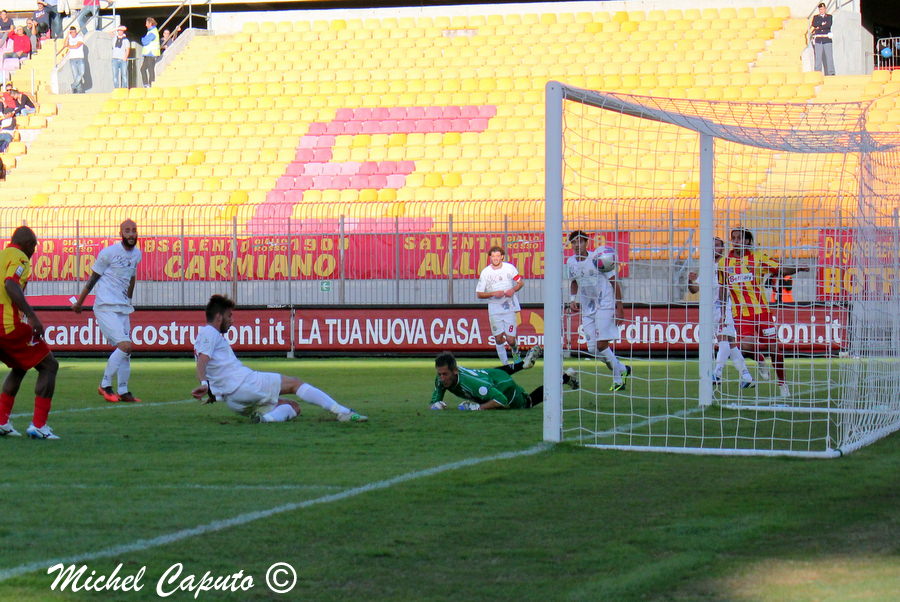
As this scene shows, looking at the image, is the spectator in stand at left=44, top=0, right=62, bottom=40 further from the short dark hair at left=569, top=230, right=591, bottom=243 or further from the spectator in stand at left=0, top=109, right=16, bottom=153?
the short dark hair at left=569, top=230, right=591, bottom=243

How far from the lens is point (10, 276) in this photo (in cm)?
973

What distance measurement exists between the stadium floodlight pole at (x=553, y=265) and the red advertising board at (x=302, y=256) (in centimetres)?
1357

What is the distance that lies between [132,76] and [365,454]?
32199 mm

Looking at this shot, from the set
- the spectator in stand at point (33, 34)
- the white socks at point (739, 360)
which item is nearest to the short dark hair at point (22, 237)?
the white socks at point (739, 360)

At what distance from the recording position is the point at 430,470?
7.95 meters

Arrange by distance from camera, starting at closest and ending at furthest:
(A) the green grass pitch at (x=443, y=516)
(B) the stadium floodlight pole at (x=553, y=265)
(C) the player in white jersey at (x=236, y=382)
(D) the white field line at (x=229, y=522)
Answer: (A) the green grass pitch at (x=443, y=516) < (D) the white field line at (x=229, y=522) < (B) the stadium floodlight pole at (x=553, y=265) < (C) the player in white jersey at (x=236, y=382)

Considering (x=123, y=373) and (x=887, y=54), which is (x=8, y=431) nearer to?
(x=123, y=373)

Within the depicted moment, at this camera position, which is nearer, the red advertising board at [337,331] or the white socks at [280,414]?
the white socks at [280,414]

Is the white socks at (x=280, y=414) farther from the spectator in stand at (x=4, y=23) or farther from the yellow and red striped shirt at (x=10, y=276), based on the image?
the spectator in stand at (x=4, y=23)

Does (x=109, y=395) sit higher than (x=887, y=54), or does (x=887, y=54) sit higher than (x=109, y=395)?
(x=887, y=54)

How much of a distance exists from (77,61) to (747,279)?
28.7 m

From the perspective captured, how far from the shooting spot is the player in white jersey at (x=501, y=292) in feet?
58.1

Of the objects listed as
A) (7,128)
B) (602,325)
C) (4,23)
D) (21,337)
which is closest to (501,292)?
(602,325)

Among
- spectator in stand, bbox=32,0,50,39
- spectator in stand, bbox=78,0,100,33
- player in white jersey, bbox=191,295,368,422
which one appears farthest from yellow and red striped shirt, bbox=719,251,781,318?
spectator in stand, bbox=32,0,50,39
